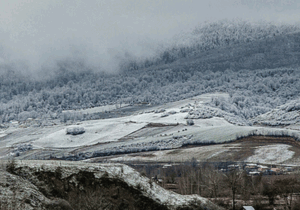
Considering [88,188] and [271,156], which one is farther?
[271,156]

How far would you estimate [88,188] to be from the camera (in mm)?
54750

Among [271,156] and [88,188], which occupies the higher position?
[88,188]

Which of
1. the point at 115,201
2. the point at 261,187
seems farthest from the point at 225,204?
the point at 115,201

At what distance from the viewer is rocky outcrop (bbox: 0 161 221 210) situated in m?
51.7

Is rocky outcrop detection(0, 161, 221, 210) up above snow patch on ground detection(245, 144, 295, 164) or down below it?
above

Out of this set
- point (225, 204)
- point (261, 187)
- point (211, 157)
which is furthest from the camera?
point (211, 157)

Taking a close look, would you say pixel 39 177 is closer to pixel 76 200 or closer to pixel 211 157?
pixel 76 200

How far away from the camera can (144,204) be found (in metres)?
54.1

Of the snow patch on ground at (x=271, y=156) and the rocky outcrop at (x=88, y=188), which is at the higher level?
the rocky outcrop at (x=88, y=188)

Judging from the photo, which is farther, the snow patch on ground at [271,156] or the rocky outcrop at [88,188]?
the snow patch on ground at [271,156]

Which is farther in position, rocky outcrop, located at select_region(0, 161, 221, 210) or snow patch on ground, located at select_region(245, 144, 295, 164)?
snow patch on ground, located at select_region(245, 144, 295, 164)

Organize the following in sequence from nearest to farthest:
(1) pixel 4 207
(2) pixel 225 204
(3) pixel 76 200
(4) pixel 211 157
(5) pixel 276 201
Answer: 1. (1) pixel 4 207
2. (3) pixel 76 200
3. (2) pixel 225 204
4. (5) pixel 276 201
5. (4) pixel 211 157

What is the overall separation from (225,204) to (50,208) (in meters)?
36.6

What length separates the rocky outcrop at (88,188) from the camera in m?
51.7
